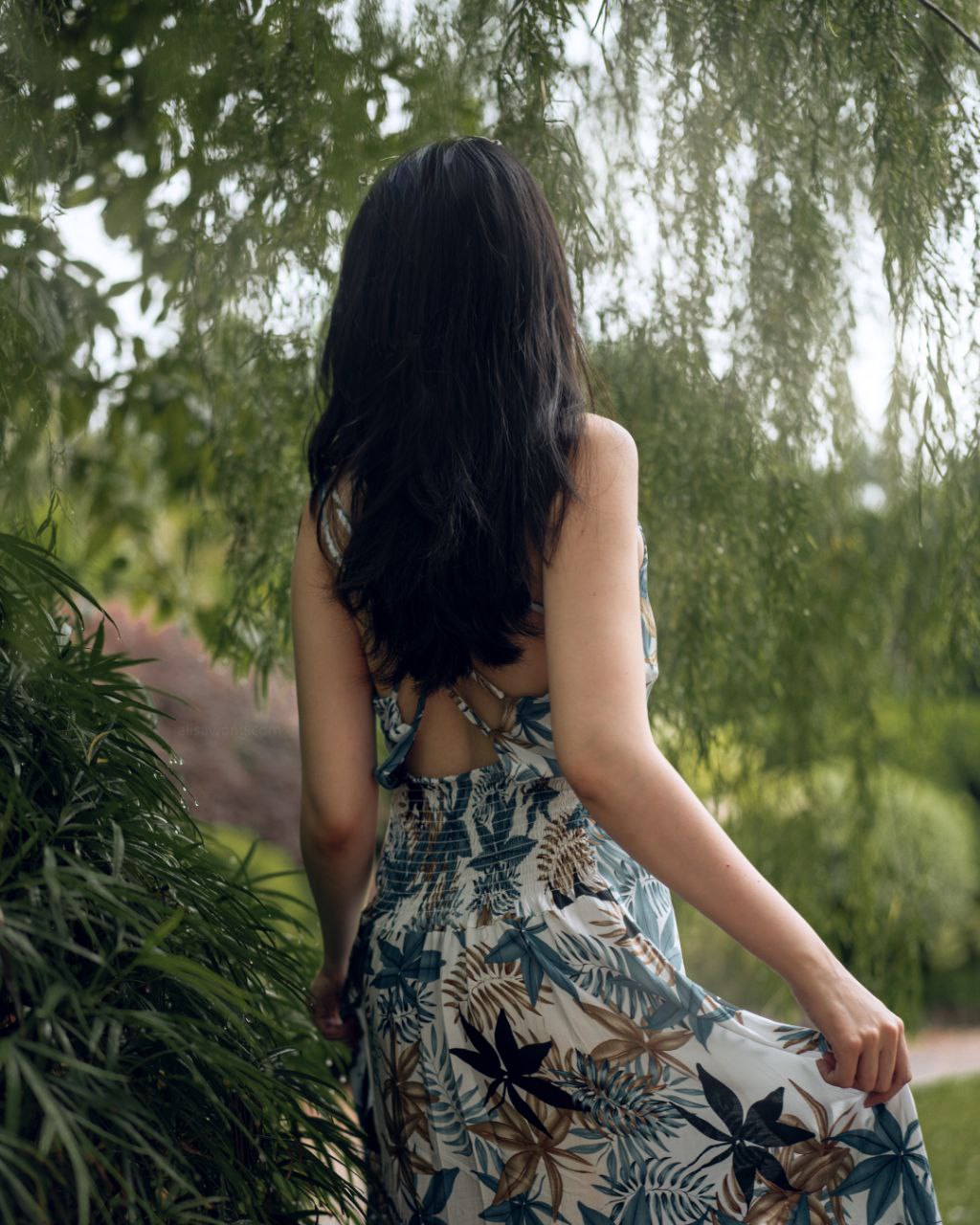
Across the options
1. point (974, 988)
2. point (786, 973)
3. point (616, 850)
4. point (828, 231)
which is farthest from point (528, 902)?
point (974, 988)

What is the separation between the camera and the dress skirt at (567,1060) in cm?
102

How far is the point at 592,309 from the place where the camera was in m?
2.01

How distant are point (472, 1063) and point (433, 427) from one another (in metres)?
0.63

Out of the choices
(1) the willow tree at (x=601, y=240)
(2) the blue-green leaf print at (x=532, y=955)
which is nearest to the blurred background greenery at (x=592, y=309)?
(1) the willow tree at (x=601, y=240)

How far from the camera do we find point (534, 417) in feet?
3.94

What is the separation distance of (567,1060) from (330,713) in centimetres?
44

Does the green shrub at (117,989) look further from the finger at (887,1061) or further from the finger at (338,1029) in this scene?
the finger at (887,1061)

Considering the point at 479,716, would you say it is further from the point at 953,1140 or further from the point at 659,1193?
the point at 953,1140

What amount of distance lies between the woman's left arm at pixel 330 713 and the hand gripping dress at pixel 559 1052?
0.03 metres

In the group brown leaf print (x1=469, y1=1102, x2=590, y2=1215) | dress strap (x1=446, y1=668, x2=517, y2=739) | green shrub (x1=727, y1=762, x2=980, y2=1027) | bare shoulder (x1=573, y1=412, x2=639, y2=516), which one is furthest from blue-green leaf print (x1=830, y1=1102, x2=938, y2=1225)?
green shrub (x1=727, y1=762, x2=980, y2=1027)

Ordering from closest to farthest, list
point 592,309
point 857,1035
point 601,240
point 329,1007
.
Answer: point 857,1035 → point 329,1007 → point 601,240 → point 592,309

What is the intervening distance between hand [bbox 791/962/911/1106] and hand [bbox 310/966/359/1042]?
633 mm

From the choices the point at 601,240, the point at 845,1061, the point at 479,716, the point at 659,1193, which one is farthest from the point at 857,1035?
the point at 601,240

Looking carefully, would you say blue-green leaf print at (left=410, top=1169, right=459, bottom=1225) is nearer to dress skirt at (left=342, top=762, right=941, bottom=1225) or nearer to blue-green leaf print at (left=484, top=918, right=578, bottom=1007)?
dress skirt at (left=342, top=762, right=941, bottom=1225)
